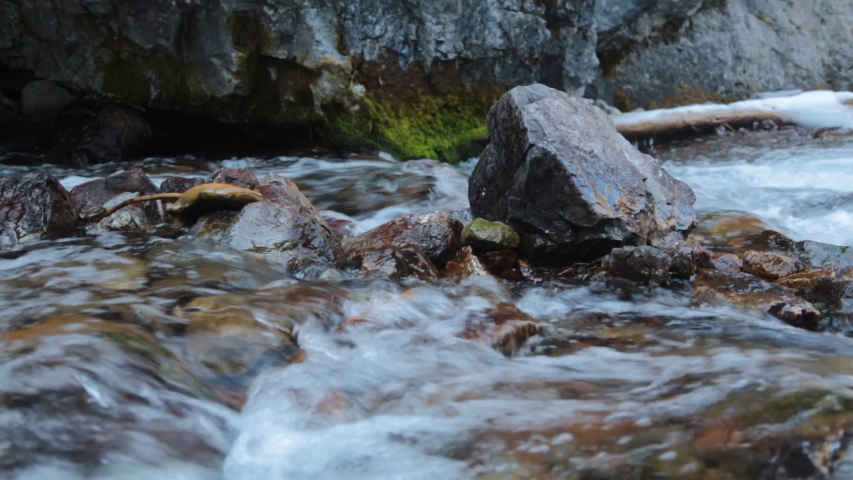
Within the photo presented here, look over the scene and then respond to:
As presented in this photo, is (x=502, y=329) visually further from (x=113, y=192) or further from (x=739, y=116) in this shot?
(x=739, y=116)

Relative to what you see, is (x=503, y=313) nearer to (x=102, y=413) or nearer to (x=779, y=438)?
(x=779, y=438)

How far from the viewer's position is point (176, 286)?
3463 mm

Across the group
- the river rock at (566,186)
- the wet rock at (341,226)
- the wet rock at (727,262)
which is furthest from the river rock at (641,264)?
the wet rock at (341,226)

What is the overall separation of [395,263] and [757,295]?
196 cm

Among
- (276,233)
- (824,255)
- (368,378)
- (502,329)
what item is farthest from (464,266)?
(824,255)

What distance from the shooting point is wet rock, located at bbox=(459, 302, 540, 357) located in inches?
121

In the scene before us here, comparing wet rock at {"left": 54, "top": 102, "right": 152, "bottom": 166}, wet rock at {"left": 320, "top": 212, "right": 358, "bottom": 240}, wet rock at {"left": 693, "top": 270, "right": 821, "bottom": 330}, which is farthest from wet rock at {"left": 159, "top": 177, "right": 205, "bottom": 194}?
wet rock at {"left": 693, "top": 270, "right": 821, "bottom": 330}

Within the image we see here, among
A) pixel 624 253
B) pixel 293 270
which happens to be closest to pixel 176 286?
pixel 293 270

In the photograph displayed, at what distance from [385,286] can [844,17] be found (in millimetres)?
13821

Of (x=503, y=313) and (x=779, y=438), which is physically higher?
(x=779, y=438)

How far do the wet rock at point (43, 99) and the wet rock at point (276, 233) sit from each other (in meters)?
5.43

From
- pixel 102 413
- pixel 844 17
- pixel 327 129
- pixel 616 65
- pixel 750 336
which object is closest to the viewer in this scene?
pixel 102 413

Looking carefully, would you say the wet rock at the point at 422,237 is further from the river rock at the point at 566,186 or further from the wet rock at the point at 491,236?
the river rock at the point at 566,186

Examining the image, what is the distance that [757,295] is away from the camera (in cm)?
362
